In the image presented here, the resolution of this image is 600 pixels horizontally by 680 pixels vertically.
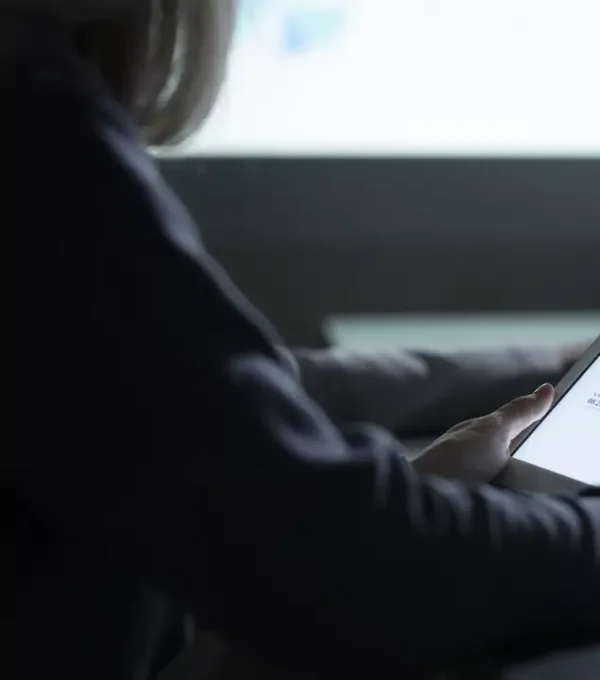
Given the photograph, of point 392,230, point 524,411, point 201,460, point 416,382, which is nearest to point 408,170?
point 392,230

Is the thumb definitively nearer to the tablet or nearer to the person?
the tablet

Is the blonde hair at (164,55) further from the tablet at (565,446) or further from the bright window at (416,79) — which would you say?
the bright window at (416,79)

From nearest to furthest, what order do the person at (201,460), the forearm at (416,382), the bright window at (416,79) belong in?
the person at (201,460)
the forearm at (416,382)
the bright window at (416,79)

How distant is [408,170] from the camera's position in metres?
1.19

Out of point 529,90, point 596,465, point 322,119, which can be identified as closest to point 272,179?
point 322,119

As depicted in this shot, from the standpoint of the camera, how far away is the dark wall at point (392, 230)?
3.91ft

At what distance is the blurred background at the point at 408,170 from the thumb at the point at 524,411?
603 millimetres

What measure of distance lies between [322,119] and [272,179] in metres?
0.10

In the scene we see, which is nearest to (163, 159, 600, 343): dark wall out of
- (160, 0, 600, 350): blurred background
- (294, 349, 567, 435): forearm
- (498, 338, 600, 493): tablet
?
(160, 0, 600, 350): blurred background

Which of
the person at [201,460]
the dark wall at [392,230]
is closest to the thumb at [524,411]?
the person at [201,460]

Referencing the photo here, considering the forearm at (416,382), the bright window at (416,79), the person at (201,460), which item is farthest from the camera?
the bright window at (416,79)

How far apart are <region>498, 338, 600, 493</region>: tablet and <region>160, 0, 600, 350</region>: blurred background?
60 cm

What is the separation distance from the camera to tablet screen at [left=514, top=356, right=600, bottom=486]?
44 cm

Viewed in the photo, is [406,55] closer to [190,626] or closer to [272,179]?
[272,179]
